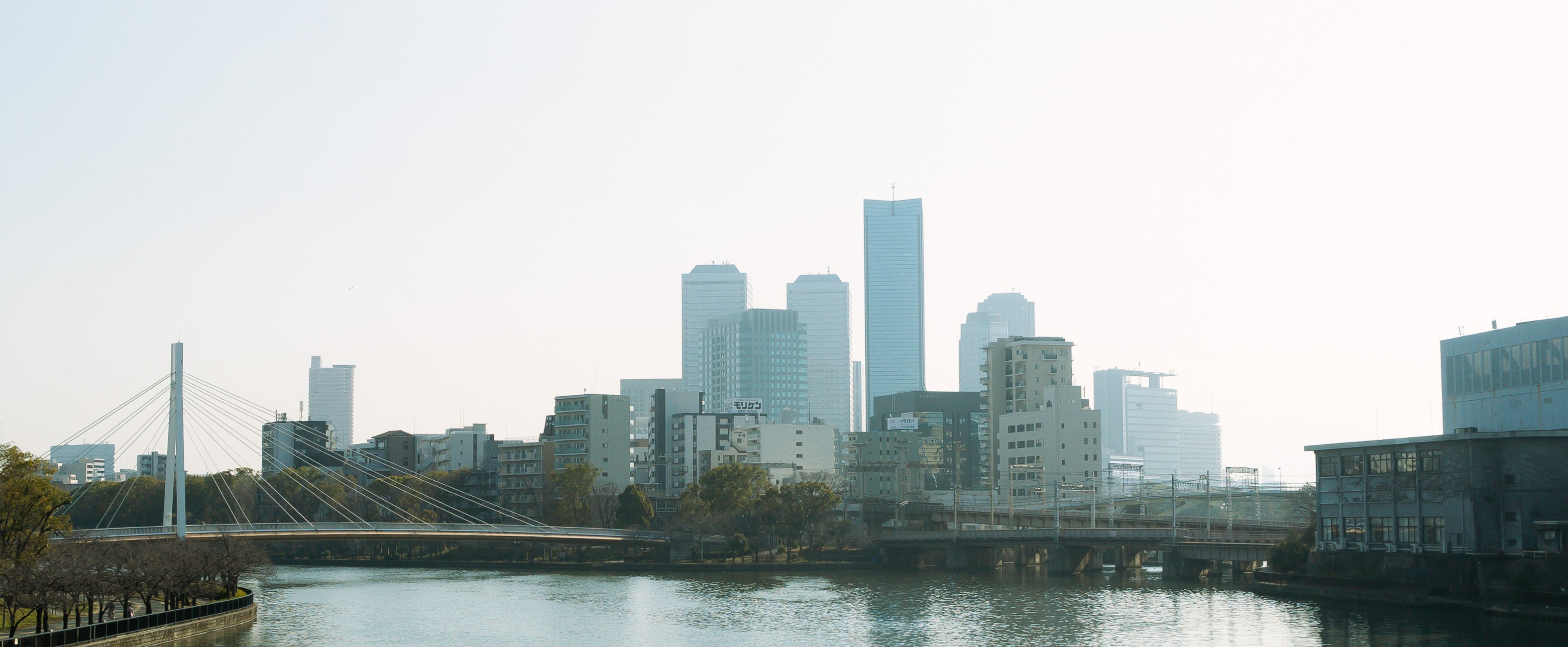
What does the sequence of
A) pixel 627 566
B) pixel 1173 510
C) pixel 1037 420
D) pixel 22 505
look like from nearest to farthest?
pixel 22 505 → pixel 1173 510 → pixel 627 566 → pixel 1037 420

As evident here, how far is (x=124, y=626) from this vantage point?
38.3m

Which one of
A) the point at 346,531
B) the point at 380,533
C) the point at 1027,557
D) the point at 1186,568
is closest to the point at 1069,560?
the point at 1186,568

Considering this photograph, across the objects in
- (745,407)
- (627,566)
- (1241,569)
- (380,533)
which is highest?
(745,407)

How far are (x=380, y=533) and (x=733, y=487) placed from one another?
2607 cm

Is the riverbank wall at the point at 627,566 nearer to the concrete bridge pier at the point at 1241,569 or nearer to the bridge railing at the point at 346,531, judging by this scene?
the bridge railing at the point at 346,531

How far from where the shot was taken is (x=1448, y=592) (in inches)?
1913

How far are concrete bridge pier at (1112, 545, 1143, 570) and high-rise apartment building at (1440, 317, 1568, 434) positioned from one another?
842 inches

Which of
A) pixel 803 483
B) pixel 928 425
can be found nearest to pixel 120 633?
pixel 803 483

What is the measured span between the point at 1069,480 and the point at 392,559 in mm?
53207

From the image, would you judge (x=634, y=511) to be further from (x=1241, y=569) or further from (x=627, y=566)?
(x=1241, y=569)

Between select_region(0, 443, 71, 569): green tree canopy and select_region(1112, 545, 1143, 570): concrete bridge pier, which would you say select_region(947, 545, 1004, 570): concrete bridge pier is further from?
select_region(0, 443, 71, 569): green tree canopy

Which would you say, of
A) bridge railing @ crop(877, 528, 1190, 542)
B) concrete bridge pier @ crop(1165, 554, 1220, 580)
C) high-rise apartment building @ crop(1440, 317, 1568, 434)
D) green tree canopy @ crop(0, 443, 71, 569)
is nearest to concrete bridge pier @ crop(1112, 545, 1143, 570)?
bridge railing @ crop(877, 528, 1190, 542)

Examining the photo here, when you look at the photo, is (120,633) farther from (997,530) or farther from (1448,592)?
(997,530)

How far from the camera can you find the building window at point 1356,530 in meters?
54.6
